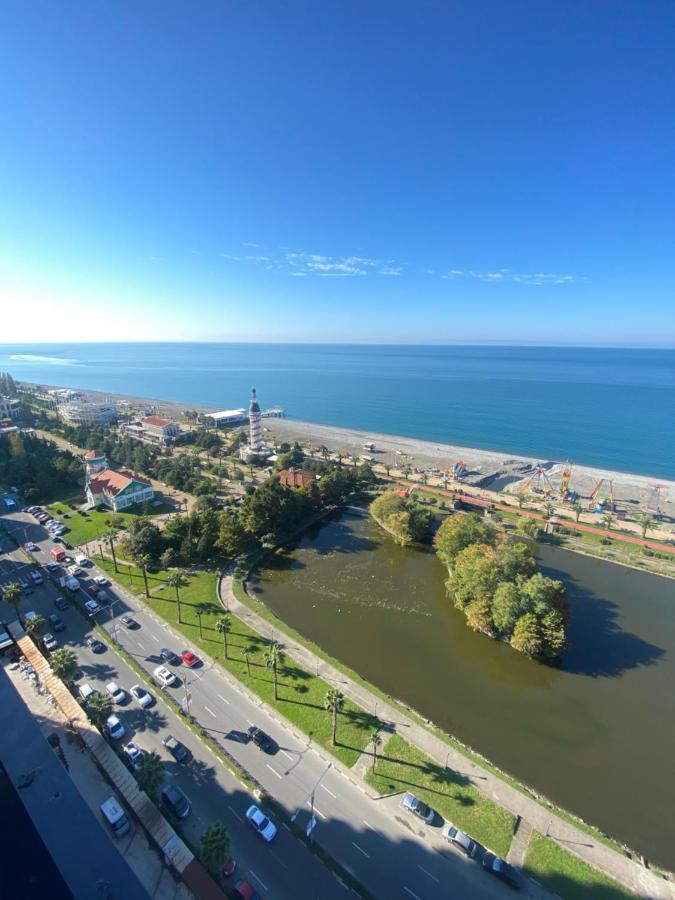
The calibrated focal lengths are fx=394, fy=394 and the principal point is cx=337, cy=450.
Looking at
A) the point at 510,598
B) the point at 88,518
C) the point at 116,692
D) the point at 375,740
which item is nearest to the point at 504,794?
the point at 375,740

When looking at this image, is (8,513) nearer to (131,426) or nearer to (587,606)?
(131,426)

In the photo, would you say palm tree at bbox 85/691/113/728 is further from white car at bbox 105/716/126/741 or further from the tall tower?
the tall tower

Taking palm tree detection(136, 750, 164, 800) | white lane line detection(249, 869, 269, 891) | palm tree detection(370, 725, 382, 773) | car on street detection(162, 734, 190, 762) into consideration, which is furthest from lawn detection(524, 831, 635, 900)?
car on street detection(162, 734, 190, 762)

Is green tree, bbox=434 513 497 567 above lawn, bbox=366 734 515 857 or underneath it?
above

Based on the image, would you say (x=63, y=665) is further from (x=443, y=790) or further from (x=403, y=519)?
(x=403, y=519)

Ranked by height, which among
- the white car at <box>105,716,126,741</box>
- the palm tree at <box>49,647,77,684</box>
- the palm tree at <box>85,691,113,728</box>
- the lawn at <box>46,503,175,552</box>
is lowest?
the white car at <box>105,716,126,741</box>

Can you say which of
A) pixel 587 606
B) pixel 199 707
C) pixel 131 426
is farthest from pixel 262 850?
pixel 131 426
